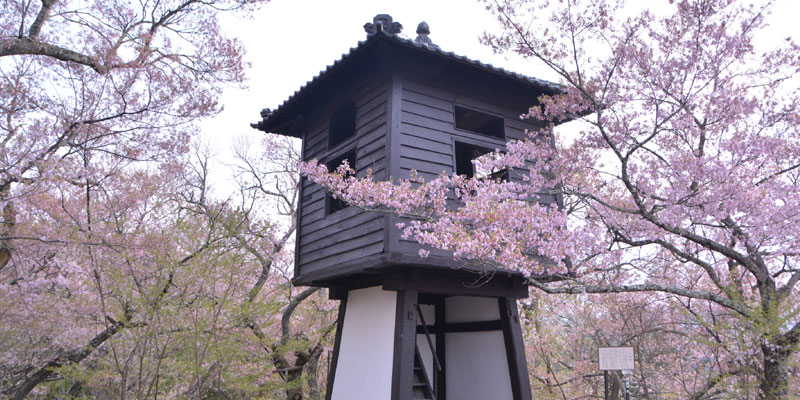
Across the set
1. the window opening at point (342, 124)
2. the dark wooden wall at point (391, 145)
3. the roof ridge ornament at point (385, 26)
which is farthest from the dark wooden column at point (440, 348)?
the roof ridge ornament at point (385, 26)

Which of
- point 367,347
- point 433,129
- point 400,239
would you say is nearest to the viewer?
point 400,239

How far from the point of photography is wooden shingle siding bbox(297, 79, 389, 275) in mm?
5113

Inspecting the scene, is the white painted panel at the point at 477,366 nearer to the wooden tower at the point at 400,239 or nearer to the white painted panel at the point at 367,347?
the wooden tower at the point at 400,239

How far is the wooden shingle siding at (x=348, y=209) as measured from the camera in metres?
5.11

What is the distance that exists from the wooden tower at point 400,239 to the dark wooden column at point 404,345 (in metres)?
0.01

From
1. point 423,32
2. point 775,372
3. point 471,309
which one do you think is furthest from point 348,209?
point 775,372

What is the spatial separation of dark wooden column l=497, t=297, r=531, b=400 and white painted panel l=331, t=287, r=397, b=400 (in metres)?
1.54

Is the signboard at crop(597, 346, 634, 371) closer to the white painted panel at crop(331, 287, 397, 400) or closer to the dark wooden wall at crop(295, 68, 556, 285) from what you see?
the dark wooden wall at crop(295, 68, 556, 285)

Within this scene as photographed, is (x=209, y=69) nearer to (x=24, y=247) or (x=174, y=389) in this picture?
(x=24, y=247)

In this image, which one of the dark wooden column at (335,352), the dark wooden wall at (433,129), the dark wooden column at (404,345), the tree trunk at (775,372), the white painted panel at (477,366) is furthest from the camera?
the dark wooden column at (335,352)

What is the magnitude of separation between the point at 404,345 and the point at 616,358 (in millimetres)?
2321

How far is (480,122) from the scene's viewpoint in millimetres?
7008

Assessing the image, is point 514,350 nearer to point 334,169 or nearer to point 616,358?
point 616,358

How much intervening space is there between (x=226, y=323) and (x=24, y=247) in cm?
454
